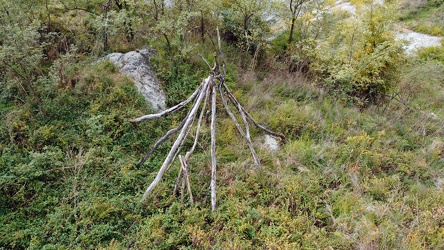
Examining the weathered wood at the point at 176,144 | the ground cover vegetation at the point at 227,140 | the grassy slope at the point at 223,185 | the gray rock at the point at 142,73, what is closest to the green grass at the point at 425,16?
the ground cover vegetation at the point at 227,140

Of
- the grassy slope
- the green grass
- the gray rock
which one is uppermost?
the green grass

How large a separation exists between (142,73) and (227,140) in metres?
2.40

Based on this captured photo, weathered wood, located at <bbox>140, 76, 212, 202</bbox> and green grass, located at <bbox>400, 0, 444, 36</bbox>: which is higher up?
green grass, located at <bbox>400, 0, 444, 36</bbox>

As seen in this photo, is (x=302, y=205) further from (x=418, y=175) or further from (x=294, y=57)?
(x=294, y=57)

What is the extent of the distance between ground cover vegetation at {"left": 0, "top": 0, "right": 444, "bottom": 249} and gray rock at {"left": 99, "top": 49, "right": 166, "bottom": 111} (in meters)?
0.22

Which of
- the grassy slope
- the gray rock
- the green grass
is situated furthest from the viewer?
the green grass

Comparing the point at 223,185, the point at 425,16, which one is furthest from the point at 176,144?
the point at 425,16

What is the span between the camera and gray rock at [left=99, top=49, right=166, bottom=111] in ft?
17.2

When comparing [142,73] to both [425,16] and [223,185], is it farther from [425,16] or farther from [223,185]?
[425,16]

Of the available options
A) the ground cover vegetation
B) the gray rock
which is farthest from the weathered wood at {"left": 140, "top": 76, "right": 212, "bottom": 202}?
the gray rock

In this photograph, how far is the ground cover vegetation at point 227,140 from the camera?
337 centimetres

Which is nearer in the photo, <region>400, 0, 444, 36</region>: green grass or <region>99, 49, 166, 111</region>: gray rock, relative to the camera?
<region>99, 49, 166, 111</region>: gray rock

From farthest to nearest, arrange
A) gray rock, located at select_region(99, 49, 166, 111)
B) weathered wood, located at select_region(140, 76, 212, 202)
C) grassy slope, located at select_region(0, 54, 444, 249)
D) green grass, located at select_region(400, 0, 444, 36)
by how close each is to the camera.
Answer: green grass, located at select_region(400, 0, 444, 36), gray rock, located at select_region(99, 49, 166, 111), weathered wood, located at select_region(140, 76, 212, 202), grassy slope, located at select_region(0, 54, 444, 249)

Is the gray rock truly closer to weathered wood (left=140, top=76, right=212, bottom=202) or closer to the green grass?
weathered wood (left=140, top=76, right=212, bottom=202)
